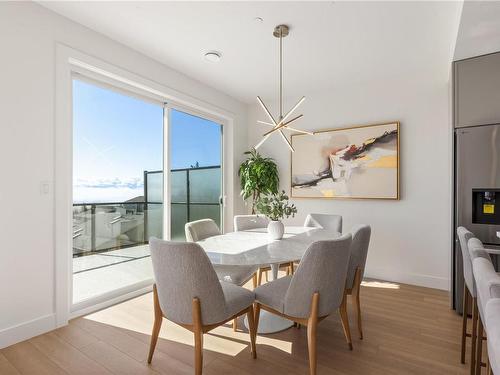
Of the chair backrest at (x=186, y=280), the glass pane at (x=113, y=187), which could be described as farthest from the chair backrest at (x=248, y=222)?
the chair backrest at (x=186, y=280)

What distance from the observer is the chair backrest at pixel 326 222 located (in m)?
3.40

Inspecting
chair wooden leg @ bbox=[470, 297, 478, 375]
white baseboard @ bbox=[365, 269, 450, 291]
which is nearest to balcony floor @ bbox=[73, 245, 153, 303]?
white baseboard @ bbox=[365, 269, 450, 291]

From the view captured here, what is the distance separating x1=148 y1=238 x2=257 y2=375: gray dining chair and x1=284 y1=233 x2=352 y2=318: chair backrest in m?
0.41

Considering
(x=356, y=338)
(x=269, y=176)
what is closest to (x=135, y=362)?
(x=356, y=338)

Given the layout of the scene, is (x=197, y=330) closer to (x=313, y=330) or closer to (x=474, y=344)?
(x=313, y=330)

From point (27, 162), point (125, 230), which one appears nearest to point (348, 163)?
point (125, 230)

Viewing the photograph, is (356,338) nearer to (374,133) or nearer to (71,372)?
(71,372)

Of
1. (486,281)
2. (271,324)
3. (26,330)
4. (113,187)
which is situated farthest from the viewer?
(113,187)

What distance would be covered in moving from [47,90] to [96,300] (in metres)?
2.03

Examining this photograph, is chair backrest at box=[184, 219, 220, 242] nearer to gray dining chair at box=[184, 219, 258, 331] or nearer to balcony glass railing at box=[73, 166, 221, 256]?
gray dining chair at box=[184, 219, 258, 331]

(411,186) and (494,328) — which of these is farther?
(411,186)

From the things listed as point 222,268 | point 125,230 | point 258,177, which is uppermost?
point 258,177

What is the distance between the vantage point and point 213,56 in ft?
10.5

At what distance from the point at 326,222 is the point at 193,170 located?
6.49 feet
